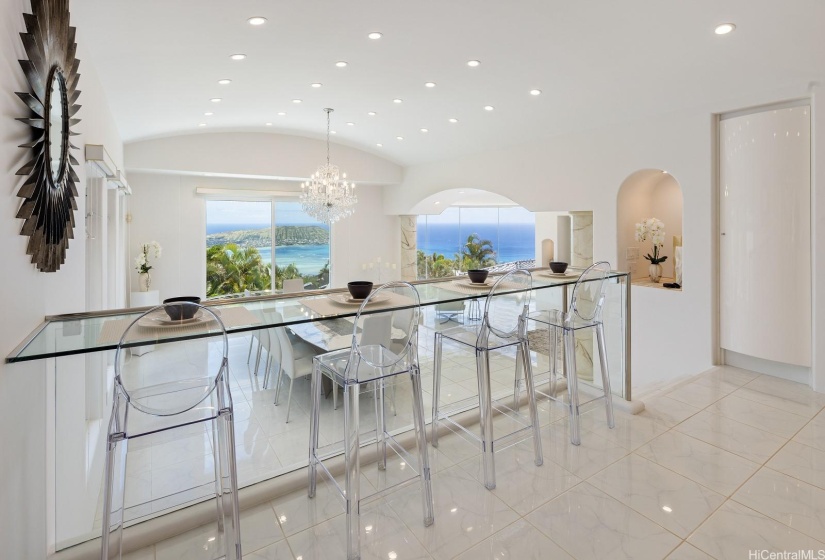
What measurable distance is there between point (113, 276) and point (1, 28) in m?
3.86

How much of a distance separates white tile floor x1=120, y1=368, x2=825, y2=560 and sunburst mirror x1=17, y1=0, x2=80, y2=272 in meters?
1.32

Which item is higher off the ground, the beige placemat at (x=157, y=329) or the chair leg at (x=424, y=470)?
the beige placemat at (x=157, y=329)

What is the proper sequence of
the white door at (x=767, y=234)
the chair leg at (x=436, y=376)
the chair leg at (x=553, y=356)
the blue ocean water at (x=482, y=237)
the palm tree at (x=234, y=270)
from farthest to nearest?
1. the blue ocean water at (x=482, y=237)
2. the palm tree at (x=234, y=270)
3. the white door at (x=767, y=234)
4. the chair leg at (x=553, y=356)
5. the chair leg at (x=436, y=376)

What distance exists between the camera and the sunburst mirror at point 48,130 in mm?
1420

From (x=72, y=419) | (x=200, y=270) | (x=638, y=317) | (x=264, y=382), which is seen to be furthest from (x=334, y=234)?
(x=72, y=419)

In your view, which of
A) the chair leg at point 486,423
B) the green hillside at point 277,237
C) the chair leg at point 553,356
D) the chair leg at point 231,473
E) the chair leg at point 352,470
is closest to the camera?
the chair leg at point 231,473

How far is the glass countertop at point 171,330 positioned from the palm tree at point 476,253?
828 centimetres

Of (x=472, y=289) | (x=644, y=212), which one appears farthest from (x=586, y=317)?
(x=644, y=212)

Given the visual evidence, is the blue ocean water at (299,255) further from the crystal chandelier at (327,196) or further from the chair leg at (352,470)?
the chair leg at (352,470)

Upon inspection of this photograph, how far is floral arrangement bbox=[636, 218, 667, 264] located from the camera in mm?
4648

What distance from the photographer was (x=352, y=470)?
1775 millimetres

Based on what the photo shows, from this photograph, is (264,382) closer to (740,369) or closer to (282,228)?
(740,369)

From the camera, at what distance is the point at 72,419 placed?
88.4 inches

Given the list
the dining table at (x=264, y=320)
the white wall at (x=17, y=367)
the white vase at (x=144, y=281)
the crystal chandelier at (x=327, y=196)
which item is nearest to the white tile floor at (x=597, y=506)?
the white wall at (x=17, y=367)
